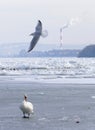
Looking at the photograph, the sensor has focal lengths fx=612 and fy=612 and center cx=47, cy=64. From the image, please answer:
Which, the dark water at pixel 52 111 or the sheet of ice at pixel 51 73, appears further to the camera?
the sheet of ice at pixel 51 73

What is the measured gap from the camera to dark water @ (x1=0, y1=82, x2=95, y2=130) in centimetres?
1792

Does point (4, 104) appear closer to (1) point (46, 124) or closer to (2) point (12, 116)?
(2) point (12, 116)

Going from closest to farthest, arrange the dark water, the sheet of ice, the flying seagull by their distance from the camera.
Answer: the flying seagull
the dark water
the sheet of ice

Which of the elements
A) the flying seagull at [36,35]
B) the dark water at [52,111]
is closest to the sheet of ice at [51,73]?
the dark water at [52,111]

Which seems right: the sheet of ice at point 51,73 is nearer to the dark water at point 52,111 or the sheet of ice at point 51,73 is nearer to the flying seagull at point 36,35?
the dark water at point 52,111

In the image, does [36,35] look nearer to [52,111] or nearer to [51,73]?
[52,111]

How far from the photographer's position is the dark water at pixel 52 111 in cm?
1792

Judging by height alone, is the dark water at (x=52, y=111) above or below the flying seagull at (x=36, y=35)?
below

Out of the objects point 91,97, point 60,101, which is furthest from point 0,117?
point 91,97

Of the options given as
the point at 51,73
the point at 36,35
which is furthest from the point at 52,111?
the point at 51,73

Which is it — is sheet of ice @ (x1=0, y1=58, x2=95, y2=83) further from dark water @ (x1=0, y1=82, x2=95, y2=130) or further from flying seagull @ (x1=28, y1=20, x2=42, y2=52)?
flying seagull @ (x1=28, y1=20, x2=42, y2=52)

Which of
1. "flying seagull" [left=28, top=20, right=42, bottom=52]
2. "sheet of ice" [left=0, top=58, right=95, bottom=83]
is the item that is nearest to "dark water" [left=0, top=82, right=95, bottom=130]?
"flying seagull" [left=28, top=20, right=42, bottom=52]

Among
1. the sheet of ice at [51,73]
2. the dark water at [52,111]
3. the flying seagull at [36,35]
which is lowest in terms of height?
the sheet of ice at [51,73]

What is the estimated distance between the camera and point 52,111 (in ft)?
71.7
